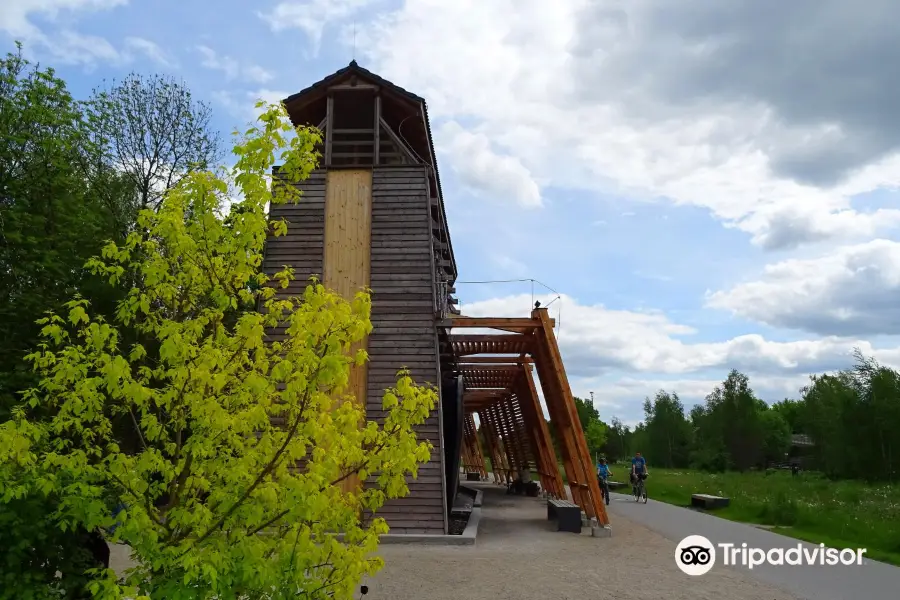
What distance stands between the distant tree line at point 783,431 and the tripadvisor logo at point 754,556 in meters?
31.5

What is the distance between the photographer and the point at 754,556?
10.3 metres

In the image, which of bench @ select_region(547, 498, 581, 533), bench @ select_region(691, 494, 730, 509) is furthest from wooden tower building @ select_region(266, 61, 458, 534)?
bench @ select_region(691, 494, 730, 509)

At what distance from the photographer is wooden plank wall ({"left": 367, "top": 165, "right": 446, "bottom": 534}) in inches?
498

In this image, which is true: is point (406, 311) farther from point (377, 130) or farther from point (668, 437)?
point (668, 437)

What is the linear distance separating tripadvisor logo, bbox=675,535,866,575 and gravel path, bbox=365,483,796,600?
0.26m

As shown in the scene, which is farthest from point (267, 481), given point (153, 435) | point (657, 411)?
point (657, 411)

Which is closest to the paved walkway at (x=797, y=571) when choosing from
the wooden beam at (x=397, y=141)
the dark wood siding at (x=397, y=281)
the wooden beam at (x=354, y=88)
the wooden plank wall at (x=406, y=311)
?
the wooden plank wall at (x=406, y=311)

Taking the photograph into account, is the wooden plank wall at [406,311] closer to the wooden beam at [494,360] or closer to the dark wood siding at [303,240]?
the dark wood siding at [303,240]

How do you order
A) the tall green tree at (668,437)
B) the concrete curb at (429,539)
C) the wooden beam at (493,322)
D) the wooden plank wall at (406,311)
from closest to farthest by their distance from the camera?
the concrete curb at (429,539) < the wooden plank wall at (406,311) < the wooden beam at (493,322) < the tall green tree at (668,437)

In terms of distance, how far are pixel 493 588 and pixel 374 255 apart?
317 inches

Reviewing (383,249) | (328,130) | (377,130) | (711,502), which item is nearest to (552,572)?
(383,249)

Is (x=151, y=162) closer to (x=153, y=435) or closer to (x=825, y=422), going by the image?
(x=153, y=435)

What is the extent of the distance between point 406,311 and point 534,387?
5548mm

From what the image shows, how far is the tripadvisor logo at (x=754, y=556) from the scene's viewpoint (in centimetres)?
968
